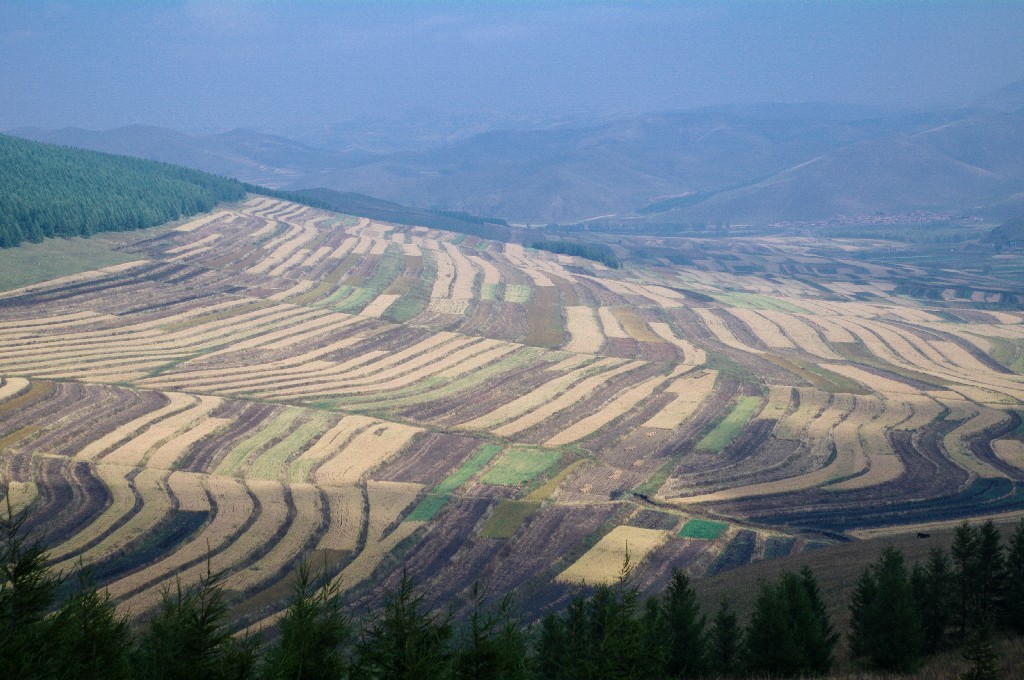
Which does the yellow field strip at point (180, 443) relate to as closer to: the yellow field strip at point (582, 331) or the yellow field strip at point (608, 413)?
the yellow field strip at point (608, 413)

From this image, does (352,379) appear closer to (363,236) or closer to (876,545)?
(876,545)

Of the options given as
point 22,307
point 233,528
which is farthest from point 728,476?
point 22,307

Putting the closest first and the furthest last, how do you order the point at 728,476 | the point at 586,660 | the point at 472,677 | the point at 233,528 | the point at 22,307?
the point at 472,677 < the point at 586,660 < the point at 233,528 < the point at 728,476 < the point at 22,307

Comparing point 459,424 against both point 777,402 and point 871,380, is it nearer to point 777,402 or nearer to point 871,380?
point 777,402

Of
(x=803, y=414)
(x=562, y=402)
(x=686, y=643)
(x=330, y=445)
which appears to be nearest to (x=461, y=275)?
(x=562, y=402)

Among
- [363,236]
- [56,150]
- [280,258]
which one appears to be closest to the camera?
[280,258]

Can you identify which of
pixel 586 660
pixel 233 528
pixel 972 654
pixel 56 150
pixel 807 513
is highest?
pixel 56 150

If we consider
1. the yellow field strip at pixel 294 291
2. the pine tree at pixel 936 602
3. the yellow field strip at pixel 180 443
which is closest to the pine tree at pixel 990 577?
the pine tree at pixel 936 602
